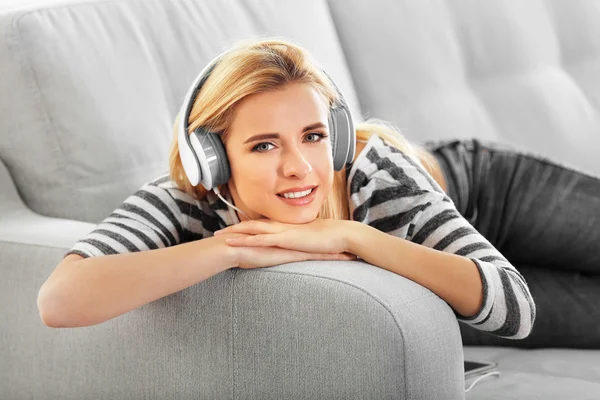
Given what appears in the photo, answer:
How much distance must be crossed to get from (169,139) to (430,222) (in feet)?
1.92

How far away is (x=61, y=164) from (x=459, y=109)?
109cm

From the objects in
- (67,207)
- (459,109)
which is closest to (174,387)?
(67,207)

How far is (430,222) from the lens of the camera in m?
1.40

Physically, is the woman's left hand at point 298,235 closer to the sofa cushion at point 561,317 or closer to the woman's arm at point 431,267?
the woman's arm at point 431,267

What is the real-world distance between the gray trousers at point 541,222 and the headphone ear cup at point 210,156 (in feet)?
2.09

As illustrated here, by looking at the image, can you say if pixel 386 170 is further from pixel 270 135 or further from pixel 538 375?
pixel 538 375

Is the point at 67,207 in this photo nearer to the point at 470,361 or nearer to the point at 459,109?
the point at 470,361

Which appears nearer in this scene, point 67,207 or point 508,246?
point 67,207

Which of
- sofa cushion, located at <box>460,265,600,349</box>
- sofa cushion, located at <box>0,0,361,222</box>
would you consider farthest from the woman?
sofa cushion, located at <box>460,265,600,349</box>

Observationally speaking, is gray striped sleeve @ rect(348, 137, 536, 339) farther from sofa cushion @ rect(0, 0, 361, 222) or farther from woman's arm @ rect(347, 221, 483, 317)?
sofa cushion @ rect(0, 0, 361, 222)

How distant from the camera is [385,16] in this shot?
2.33 metres

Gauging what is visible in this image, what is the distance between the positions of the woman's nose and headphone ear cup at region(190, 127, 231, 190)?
10 cm

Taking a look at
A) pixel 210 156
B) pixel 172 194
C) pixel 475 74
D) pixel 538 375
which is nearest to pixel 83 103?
pixel 172 194

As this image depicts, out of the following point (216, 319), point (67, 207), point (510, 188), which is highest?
point (67, 207)
